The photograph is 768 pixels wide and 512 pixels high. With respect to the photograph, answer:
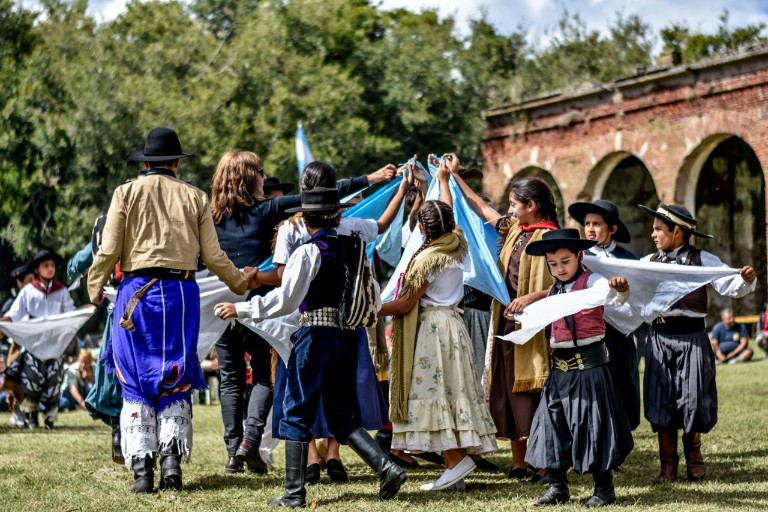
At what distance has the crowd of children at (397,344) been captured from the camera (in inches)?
254

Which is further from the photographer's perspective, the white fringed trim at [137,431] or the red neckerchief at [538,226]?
the red neckerchief at [538,226]

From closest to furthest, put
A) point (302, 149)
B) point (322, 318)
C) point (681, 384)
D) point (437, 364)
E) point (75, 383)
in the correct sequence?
→ point (322, 318), point (437, 364), point (681, 384), point (75, 383), point (302, 149)

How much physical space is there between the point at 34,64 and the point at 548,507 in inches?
1042

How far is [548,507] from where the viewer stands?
6219mm

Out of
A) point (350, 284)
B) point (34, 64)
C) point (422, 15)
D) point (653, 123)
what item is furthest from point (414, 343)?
point (422, 15)

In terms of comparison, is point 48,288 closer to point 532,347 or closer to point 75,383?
point 75,383

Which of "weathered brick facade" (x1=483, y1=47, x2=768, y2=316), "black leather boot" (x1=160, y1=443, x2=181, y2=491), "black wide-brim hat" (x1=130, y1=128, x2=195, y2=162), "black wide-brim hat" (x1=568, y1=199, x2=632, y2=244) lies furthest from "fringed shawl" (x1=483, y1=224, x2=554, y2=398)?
"weathered brick facade" (x1=483, y1=47, x2=768, y2=316)

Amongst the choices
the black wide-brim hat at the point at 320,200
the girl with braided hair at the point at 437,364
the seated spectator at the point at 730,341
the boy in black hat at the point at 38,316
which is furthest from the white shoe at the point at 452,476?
the seated spectator at the point at 730,341

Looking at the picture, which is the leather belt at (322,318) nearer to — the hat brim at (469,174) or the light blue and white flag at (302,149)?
the hat brim at (469,174)

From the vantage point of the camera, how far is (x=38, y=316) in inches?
473

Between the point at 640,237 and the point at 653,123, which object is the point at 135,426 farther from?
the point at 640,237

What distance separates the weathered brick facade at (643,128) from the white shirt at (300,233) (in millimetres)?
17733

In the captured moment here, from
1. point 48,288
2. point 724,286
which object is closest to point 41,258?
point 48,288

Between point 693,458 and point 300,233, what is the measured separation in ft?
9.82
